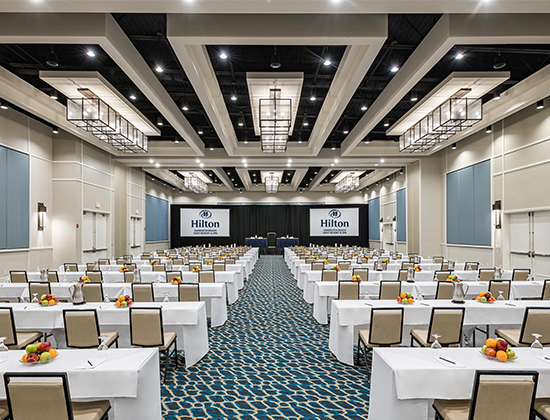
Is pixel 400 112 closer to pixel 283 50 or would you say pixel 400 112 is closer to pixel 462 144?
pixel 462 144

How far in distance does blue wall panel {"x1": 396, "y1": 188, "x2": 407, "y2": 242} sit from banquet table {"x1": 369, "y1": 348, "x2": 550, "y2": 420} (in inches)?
645

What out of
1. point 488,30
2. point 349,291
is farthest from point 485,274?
point 488,30

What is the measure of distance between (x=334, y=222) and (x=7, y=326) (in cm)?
2673

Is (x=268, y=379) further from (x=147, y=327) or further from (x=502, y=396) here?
(x=502, y=396)

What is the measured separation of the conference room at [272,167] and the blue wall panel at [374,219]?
19.7 feet

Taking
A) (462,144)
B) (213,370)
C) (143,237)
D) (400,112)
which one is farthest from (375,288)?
(143,237)

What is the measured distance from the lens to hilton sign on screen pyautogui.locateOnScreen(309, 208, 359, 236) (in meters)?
29.5

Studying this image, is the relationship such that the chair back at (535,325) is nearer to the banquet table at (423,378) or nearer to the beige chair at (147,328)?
the banquet table at (423,378)

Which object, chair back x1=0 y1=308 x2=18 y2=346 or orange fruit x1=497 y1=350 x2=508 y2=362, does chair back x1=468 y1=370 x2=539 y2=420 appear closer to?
orange fruit x1=497 y1=350 x2=508 y2=362

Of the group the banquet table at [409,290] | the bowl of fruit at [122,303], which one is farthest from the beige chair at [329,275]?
the bowl of fruit at [122,303]

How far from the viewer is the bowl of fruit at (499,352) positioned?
2.91 m

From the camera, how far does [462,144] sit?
1422 centimetres

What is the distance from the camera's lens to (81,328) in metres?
4.20

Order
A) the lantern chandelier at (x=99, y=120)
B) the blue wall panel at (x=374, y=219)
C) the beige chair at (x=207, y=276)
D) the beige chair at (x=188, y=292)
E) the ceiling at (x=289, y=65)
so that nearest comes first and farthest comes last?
the beige chair at (x=188, y=292) < the ceiling at (x=289, y=65) < the beige chair at (x=207, y=276) < the lantern chandelier at (x=99, y=120) < the blue wall panel at (x=374, y=219)
